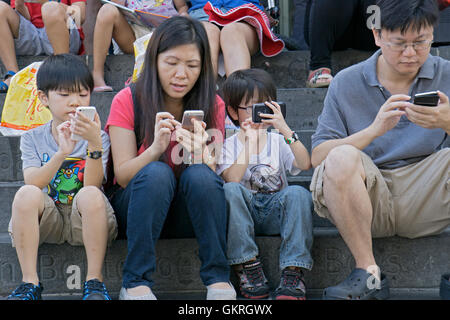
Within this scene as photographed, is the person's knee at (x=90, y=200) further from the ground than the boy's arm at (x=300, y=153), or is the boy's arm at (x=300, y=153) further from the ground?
the boy's arm at (x=300, y=153)

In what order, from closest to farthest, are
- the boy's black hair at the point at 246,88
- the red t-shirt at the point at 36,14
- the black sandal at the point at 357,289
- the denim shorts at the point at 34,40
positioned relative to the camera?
1. the black sandal at the point at 357,289
2. the boy's black hair at the point at 246,88
3. the denim shorts at the point at 34,40
4. the red t-shirt at the point at 36,14

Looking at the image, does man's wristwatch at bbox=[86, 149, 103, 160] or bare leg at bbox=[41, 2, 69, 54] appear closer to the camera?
man's wristwatch at bbox=[86, 149, 103, 160]

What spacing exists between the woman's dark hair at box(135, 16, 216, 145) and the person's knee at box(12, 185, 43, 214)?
0.45 meters

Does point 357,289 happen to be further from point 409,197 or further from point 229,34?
point 229,34

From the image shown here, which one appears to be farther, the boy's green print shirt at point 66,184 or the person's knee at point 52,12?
the person's knee at point 52,12

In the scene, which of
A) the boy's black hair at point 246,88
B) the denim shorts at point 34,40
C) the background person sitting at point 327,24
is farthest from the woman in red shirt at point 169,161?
the denim shorts at point 34,40

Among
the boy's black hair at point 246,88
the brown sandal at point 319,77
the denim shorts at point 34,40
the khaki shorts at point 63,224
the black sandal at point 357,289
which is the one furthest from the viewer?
the denim shorts at point 34,40

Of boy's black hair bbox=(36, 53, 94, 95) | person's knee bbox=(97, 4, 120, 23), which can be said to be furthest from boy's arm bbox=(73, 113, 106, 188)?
person's knee bbox=(97, 4, 120, 23)

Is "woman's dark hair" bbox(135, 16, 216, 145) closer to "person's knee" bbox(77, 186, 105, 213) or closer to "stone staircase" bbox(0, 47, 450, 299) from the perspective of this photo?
"person's knee" bbox(77, 186, 105, 213)

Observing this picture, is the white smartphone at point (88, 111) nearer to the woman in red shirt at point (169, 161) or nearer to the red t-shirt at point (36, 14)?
the woman in red shirt at point (169, 161)

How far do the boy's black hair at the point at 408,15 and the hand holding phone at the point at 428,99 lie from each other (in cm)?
26

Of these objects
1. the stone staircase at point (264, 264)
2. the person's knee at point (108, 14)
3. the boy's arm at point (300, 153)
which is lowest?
the stone staircase at point (264, 264)

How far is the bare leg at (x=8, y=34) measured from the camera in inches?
139

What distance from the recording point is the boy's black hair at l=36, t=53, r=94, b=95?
7.92 ft
